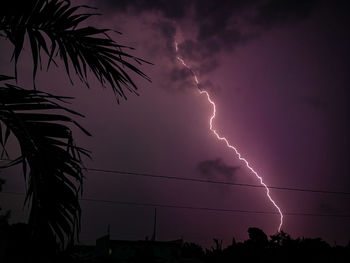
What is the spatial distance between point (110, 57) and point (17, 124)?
743 mm

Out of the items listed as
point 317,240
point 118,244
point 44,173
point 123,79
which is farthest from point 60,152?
point 118,244

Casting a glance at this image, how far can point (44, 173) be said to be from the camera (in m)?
1.55

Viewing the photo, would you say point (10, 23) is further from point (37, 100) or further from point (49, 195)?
point (49, 195)

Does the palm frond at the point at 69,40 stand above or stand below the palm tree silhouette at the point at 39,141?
above

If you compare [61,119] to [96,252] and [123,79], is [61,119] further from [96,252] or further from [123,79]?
[96,252]

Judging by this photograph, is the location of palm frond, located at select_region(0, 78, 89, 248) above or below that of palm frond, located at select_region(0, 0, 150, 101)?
below

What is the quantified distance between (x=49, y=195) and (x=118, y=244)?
24.5 meters

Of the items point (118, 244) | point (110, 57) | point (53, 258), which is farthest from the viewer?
point (118, 244)

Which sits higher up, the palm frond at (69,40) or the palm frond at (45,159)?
the palm frond at (69,40)

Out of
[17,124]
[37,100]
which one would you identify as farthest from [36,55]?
[17,124]

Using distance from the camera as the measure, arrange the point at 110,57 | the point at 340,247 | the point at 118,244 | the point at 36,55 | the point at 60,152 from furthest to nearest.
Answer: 1. the point at 118,244
2. the point at 340,247
3. the point at 110,57
4. the point at 36,55
5. the point at 60,152

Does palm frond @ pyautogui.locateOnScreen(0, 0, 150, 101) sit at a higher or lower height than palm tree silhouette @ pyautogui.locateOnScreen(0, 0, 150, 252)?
higher

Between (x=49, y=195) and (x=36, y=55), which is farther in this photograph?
(x=36, y=55)

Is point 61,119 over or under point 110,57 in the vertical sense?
under
